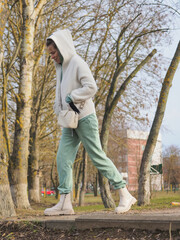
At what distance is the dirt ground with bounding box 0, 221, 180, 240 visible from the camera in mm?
3070

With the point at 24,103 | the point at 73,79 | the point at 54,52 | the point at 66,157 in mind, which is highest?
the point at 24,103

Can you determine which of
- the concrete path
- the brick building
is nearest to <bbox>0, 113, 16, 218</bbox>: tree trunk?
the concrete path

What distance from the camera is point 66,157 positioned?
14.5 ft

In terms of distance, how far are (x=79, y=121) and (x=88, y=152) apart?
41 cm

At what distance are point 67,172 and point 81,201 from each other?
17416 millimetres

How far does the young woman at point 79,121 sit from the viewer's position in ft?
13.9

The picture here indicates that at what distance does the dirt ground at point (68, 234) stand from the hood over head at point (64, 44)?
2.17 meters

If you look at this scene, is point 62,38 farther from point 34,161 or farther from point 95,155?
point 34,161

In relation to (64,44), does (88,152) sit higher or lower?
lower

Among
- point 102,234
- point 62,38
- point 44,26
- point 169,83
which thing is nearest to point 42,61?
point 44,26

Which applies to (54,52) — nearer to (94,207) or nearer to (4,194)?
(4,194)

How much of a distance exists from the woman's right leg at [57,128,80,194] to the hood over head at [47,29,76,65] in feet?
3.23

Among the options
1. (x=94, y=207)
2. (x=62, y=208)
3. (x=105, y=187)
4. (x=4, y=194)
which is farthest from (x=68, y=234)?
(x=94, y=207)

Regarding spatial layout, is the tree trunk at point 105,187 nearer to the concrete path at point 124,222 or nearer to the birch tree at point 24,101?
the birch tree at point 24,101
